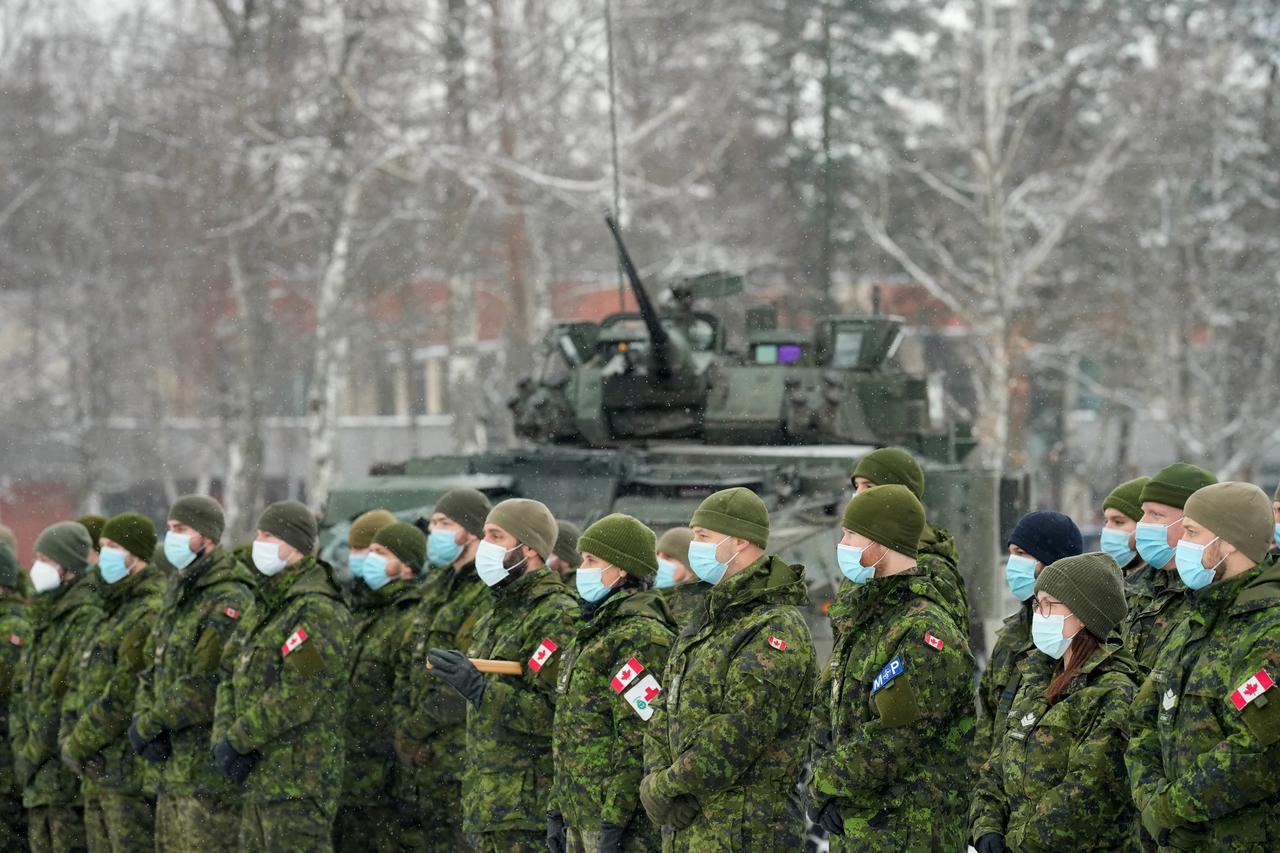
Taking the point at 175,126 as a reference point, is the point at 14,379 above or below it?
below

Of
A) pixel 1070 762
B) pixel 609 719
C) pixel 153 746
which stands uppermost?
pixel 1070 762

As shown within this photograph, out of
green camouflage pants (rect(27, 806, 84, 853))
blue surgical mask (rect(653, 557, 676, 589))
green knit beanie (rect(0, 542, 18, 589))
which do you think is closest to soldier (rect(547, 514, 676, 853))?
blue surgical mask (rect(653, 557, 676, 589))

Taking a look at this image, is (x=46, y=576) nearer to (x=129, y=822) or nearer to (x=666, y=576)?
(x=129, y=822)

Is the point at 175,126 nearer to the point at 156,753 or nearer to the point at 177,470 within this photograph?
the point at 177,470

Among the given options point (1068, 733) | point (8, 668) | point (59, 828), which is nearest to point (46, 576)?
point (8, 668)

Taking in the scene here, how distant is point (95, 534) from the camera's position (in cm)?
1012

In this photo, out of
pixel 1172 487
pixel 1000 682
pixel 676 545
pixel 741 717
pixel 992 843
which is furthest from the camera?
pixel 676 545

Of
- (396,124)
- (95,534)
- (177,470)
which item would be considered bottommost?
(177,470)

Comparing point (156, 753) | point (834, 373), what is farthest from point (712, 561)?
point (834, 373)

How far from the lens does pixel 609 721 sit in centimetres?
632

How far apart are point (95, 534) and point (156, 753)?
100 inches

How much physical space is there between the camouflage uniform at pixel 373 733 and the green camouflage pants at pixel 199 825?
663 millimetres

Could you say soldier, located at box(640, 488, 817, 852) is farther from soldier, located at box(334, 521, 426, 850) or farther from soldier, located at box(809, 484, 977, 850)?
soldier, located at box(334, 521, 426, 850)

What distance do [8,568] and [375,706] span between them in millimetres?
2758
